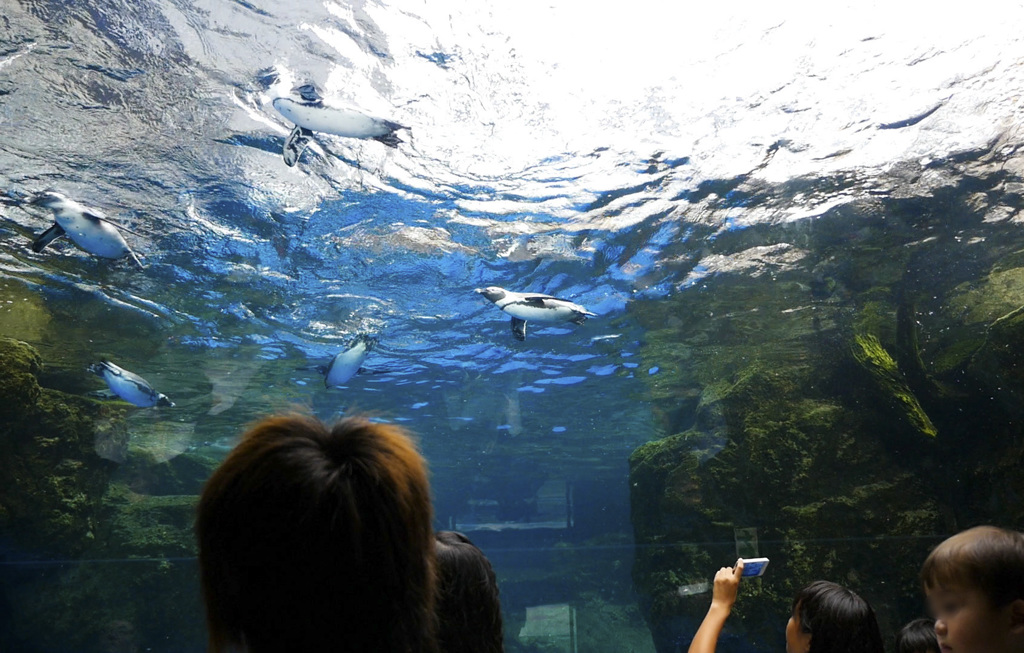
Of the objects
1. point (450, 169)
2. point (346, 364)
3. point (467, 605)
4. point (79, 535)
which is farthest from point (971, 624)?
point (79, 535)

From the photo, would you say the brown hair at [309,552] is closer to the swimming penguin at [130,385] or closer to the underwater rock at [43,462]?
the swimming penguin at [130,385]

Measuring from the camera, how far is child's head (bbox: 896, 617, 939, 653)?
4.19 metres

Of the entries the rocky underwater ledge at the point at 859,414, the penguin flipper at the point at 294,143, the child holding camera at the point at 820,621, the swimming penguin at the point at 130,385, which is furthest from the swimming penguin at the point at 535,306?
the swimming penguin at the point at 130,385

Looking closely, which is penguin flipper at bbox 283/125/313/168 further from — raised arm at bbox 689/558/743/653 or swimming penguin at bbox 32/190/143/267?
raised arm at bbox 689/558/743/653

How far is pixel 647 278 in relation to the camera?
14.1 m

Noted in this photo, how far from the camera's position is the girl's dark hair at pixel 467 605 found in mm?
2525

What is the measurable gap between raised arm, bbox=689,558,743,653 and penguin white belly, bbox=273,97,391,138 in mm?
5788

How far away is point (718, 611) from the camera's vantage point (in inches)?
146

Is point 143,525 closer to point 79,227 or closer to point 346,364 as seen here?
point 346,364

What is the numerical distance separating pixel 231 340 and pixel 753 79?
16145 mm

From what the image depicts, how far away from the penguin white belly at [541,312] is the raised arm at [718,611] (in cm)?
525

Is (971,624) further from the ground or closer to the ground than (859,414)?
closer to the ground

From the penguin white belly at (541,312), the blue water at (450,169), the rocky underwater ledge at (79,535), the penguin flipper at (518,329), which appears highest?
the blue water at (450,169)

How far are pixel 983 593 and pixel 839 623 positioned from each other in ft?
3.73
